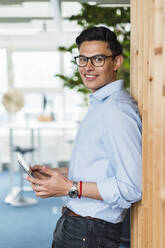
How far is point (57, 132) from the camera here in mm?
7480

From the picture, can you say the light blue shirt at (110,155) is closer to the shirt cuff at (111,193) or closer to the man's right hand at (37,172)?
the shirt cuff at (111,193)

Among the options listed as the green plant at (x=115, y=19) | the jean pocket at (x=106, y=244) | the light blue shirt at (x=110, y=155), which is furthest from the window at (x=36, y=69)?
the jean pocket at (x=106, y=244)

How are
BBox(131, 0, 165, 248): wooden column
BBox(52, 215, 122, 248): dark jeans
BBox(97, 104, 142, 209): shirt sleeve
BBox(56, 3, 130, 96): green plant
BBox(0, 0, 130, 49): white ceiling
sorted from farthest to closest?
BBox(0, 0, 130, 49): white ceiling, BBox(56, 3, 130, 96): green plant, BBox(52, 215, 122, 248): dark jeans, BBox(97, 104, 142, 209): shirt sleeve, BBox(131, 0, 165, 248): wooden column

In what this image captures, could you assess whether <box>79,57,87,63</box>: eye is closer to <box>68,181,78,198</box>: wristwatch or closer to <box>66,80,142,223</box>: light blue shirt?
<box>66,80,142,223</box>: light blue shirt

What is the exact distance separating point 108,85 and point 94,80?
0.07 m

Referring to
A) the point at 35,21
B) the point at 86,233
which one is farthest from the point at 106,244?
the point at 35,21

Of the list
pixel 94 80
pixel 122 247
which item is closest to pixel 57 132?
pixel 122 247

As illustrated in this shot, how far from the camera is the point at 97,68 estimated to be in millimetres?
1532

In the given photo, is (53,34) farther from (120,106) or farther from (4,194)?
(120,106)

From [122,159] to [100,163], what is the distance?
133mm

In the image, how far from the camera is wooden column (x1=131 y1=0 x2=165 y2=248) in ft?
3.50

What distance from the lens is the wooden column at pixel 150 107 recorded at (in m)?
1.07

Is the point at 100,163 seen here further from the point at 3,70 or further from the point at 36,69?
the point at 3,70

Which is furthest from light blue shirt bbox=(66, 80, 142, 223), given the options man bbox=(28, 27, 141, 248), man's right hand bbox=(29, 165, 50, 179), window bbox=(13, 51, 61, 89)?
window bbox=(13, 51, 61, 89)
